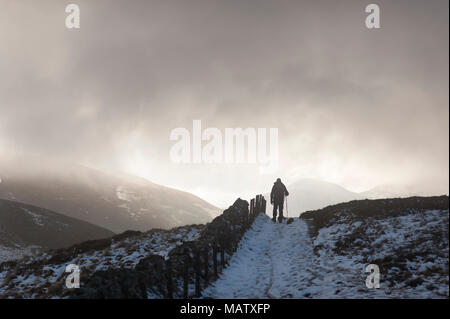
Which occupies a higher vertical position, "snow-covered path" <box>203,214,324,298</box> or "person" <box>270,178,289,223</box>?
"person" <box>270,178,289,223</box>

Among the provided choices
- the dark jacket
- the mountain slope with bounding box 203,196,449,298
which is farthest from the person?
the mountain slope with bounding box 203,196,449,298

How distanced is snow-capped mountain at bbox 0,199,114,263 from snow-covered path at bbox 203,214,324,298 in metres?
43.6

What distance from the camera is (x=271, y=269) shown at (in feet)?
44.4

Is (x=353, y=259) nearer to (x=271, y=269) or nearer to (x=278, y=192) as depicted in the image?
(x=271, y=269)

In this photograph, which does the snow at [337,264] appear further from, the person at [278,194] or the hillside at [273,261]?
the person at [278,194]

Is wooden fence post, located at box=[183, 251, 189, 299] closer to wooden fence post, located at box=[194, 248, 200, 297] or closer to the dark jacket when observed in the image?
wooden fence post, located at box=[194, 248, 200, 297]

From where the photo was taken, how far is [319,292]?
397 inches

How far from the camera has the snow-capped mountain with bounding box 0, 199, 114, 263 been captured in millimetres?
52719

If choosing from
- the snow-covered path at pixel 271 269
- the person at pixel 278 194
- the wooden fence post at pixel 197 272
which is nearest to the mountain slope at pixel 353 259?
the snow-covered path at pixel 271 269

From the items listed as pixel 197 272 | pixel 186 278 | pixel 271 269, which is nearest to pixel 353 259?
pixel 271 269

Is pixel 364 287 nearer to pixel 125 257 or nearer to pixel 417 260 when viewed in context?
pixel 417 260

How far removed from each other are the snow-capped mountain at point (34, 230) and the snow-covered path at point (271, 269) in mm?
43603

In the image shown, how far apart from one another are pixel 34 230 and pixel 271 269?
2828 inches

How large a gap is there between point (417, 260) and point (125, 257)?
1355cm
